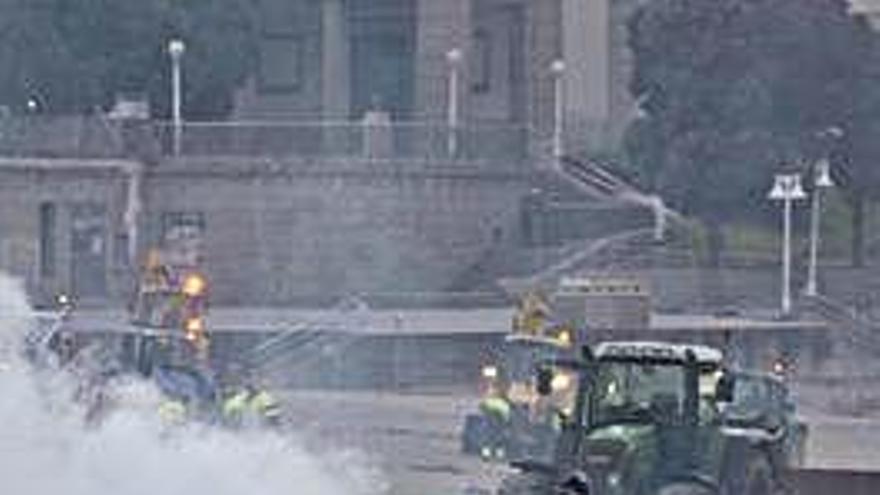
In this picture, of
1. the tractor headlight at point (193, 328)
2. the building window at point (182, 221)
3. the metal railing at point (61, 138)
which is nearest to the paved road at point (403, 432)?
the tractor headlight at point (193, 328)

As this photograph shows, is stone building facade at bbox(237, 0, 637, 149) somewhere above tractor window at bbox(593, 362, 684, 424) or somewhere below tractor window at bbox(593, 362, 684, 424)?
above

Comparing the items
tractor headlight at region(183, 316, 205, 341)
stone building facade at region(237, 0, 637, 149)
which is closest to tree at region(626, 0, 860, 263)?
stone building facade at region(237, 0, 637, 149)

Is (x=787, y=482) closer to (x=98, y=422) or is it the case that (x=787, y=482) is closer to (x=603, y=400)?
(x=603, y=400)

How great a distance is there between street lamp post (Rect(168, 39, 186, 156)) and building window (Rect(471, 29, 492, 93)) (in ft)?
46.4

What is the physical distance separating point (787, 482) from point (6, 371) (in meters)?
6.89

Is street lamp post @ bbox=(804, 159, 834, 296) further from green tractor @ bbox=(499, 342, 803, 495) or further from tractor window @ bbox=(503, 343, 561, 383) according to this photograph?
green tractor @ bbox=(499, 342, 803, 495)

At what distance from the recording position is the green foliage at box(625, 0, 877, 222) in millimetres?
56938

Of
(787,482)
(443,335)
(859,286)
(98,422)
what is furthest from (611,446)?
(859,286)

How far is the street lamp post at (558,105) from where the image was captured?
65625mm

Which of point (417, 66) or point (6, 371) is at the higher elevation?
point (417, 66)

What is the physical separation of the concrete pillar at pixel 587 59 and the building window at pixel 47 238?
17752mm

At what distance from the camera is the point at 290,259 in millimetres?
58219

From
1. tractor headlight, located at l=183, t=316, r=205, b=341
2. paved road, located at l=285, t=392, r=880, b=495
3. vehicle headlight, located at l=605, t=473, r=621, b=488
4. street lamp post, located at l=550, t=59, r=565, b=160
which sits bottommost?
paved road, located at l=285, t=392, r=880, b=495

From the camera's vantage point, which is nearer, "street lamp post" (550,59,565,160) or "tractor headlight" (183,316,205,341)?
"tractor headlight" (183,316,205,341)
